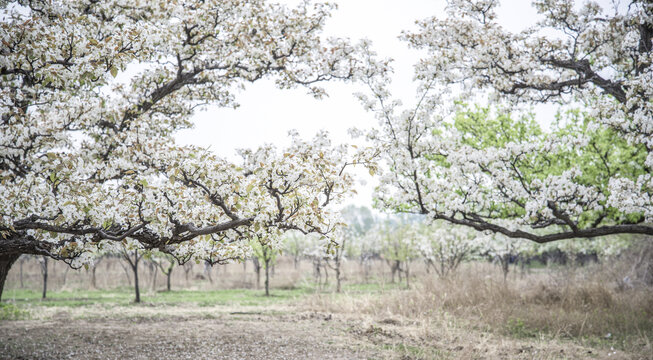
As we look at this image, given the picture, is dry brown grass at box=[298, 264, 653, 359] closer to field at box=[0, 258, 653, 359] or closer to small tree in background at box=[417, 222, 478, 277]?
field at box=[0, 258, 653, 359]

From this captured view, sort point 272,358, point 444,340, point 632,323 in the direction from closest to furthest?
point 272,358 < point 444,340 < point 632,323

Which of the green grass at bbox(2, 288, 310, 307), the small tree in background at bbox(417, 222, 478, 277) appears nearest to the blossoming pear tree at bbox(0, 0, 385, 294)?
the green grass at bbox(2, 288, 310, 307)

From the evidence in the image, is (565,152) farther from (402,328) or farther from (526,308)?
(402,328)

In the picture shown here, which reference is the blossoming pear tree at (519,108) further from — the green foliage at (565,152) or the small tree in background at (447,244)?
the small tree in background at (447,244)

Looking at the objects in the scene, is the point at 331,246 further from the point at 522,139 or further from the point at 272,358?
the point at 522,139

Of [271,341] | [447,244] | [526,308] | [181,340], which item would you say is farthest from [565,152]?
[447,244]

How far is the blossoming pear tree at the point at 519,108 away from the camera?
20.2 feet

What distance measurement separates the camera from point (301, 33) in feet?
24.2

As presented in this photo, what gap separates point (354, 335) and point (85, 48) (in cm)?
699

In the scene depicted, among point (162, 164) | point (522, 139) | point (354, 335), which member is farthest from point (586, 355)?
point (162, 164)

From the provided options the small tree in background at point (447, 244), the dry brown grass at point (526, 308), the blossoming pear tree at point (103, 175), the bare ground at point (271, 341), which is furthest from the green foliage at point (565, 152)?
the small tree in background at point (447, 244)

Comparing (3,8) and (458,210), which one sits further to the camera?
(458,210)

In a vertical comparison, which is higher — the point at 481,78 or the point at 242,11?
the point at 242,11

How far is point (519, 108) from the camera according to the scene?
29.0 feet
